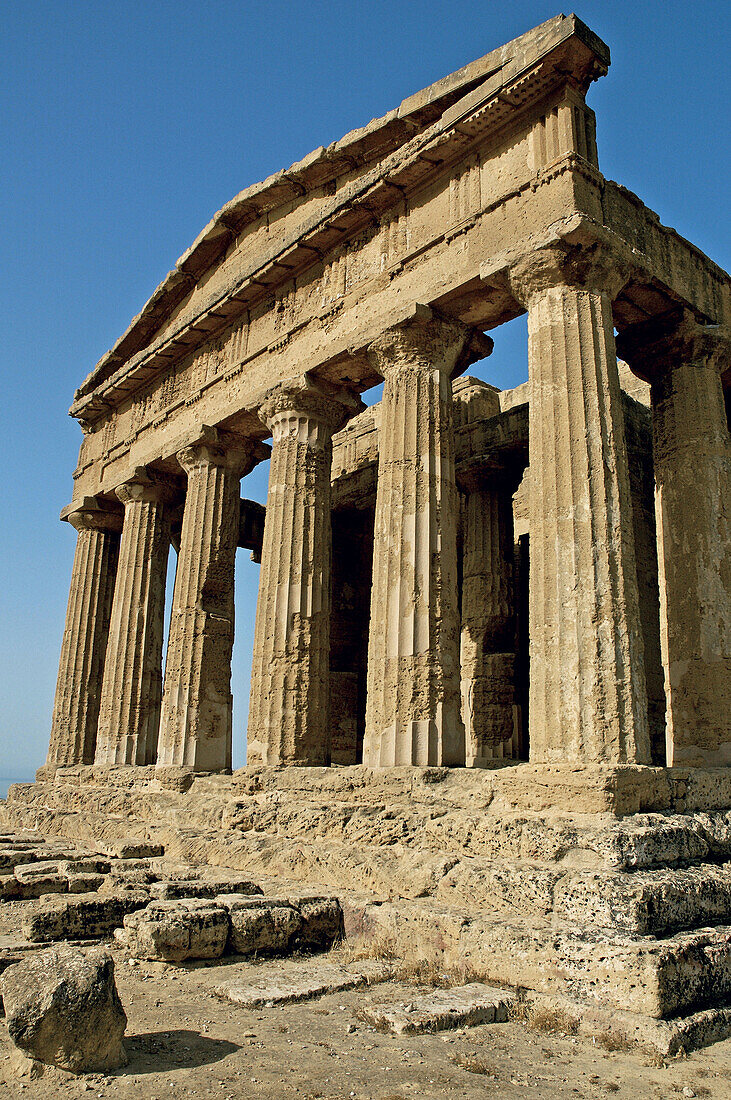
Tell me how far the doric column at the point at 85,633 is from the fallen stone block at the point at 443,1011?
13.7 metres

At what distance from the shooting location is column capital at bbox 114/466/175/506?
16.5 meters

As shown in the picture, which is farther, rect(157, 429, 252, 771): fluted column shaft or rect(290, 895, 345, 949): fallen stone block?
rect(157, 429, 252, 771): fluted column shaft

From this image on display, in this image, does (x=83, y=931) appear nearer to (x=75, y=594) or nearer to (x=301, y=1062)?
(x=301, y=1062)

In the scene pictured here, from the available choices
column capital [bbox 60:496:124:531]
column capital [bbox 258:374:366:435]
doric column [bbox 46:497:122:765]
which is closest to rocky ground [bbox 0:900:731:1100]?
column capital [bbox 258:374:366:435]

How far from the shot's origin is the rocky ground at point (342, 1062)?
419 cm

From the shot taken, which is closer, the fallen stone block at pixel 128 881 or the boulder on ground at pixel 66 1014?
the boulder on ground at pixel 66 1014

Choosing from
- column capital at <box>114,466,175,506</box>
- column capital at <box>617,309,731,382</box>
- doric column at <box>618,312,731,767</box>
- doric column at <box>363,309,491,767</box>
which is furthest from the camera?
column capital at <box>114,466,175,506</box>

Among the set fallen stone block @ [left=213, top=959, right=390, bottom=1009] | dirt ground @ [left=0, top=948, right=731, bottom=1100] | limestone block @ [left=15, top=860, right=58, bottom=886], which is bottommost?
dirt ground @ [left=0, top=948, right=731, bottom=1100]

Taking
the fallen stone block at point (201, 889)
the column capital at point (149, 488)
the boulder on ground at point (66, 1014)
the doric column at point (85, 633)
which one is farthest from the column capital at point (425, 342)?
the doric column at point (85, 633)

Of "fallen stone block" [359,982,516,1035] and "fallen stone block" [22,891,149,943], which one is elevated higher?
"fallen stone block" [22,891,149,943]

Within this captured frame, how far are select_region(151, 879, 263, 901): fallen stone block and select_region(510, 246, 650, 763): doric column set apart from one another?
3.07 meters

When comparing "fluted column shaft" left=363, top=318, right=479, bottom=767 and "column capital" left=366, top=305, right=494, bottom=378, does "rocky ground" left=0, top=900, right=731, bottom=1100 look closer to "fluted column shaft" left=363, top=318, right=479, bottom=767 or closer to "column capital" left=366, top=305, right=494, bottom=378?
"fluted column shaft" left=363, top=318, right=479, bottom=767

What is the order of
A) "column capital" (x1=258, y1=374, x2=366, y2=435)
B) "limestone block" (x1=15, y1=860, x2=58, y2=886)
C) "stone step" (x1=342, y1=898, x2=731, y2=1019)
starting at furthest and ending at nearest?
"column capital" (x1=258, y1=374, x2=366, y2=435) → "limestone block" (x1=15, y1=860, x2=58, y2=886) → "stone step" (x1=342, y1=898, x2=731, y2=1019)

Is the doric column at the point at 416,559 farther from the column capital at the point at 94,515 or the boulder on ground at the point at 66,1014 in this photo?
the column capital at the point at 94,515
